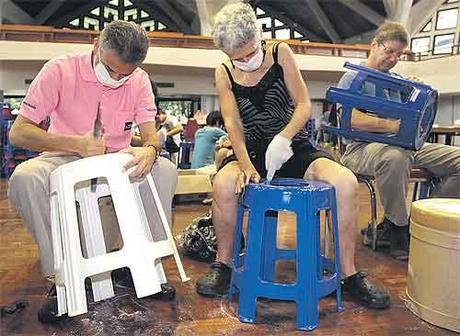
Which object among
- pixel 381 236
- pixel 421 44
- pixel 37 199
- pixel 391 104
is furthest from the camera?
pixel 421 44

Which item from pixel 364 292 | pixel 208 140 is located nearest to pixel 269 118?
pixel 364 292

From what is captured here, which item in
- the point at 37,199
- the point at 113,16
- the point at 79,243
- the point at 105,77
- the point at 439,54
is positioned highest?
the point at 113,16

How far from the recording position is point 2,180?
613 cm

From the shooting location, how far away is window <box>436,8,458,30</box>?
13.7 meters

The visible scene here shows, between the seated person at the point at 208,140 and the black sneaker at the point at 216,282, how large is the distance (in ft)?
8.33

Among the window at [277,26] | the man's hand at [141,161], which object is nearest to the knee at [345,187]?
the man's hand at [141,161]

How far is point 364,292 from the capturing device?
62.3 inches

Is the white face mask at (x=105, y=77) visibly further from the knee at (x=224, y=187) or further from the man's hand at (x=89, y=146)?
the knee at (x=224, y=187)

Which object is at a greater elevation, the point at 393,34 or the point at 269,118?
the point at 393,34

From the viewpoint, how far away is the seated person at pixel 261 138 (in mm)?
1585

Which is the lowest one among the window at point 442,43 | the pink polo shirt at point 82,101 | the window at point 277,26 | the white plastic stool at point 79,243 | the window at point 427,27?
the white plastic stool at point 79,243

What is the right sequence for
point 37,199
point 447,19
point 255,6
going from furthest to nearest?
point 255,6 < point 447,19 < point 37,199

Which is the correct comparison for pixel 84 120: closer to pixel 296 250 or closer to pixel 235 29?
pixel 235 29

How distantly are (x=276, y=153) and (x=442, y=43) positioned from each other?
1412cm
